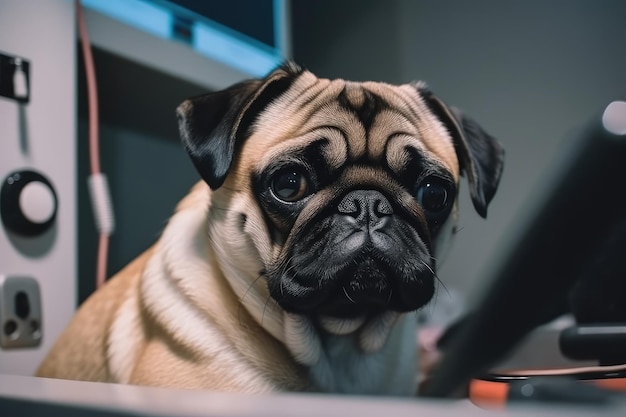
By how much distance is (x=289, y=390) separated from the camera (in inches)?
27.9

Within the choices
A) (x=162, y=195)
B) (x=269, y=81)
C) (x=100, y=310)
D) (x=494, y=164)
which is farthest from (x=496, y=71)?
(x=100, y=310)

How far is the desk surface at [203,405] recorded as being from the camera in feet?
0.99

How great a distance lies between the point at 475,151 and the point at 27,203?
61 centimetres

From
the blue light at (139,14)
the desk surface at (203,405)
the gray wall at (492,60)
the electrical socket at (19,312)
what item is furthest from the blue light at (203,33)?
the desk surface at (203,405)

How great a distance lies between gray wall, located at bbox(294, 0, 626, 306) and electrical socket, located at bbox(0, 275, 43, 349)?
50 cm

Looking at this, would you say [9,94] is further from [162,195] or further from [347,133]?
[347,133]

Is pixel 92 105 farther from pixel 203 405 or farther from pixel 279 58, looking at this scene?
pixel 203 405

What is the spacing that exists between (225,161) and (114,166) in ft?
1.20

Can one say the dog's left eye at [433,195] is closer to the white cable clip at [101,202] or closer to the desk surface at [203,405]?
the desk surface at [203,405]

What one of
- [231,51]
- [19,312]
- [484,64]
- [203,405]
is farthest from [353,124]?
[19,312]

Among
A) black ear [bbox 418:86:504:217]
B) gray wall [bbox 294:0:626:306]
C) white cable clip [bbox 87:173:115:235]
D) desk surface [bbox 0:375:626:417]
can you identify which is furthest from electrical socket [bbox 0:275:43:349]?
black ear [bbox 418:86:504:217]

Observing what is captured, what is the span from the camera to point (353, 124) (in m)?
0.69

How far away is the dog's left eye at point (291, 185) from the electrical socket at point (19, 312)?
432 mm

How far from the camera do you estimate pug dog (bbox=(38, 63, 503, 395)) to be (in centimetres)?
64
